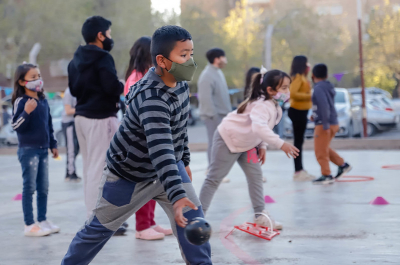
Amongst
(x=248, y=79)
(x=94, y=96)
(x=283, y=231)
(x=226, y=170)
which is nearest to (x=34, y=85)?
(x=94, y=96)

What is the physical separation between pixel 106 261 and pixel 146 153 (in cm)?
166

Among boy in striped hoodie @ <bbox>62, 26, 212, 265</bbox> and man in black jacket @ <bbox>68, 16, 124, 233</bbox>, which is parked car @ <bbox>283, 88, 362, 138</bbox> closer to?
man in black jacket @ <bbox>68, 16, 124, 233</bbox>

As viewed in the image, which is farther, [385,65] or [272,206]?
[385,65]

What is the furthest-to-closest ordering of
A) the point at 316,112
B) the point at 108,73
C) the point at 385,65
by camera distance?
the point at 385,65
the point at 316,112
the point at 108,73

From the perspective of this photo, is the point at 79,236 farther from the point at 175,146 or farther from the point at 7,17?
the point at 7,17

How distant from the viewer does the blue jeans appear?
502 centimetres

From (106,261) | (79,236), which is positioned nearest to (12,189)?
(106,261)

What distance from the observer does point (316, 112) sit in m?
8.01

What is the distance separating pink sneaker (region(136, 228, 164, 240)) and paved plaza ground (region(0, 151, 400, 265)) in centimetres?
7

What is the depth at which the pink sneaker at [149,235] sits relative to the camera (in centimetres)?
489

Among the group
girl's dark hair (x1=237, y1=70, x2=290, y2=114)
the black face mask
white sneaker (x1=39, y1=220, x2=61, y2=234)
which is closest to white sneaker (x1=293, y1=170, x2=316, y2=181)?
girl's dark hair (x1=237, y1=70, x2=290, y2=114)

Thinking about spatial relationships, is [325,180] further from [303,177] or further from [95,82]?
[95,82]

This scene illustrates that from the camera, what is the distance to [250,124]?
5031 millimetres

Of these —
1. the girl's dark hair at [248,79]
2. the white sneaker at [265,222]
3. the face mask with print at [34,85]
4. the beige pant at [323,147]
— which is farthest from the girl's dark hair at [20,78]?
the beige pant at [323,147]
